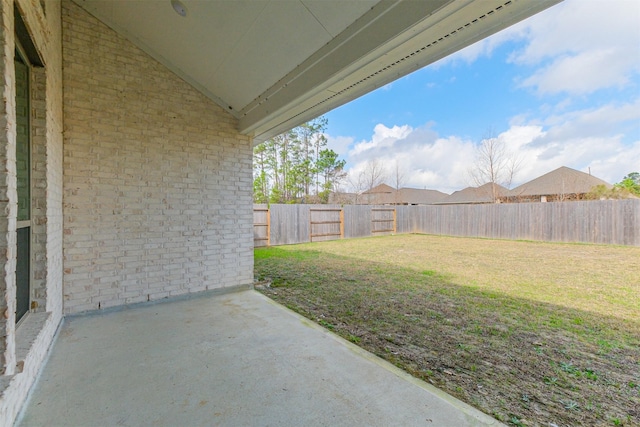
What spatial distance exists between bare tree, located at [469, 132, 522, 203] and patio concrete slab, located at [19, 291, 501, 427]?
1725 centimetres

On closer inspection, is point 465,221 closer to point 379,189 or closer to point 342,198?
point 342,198

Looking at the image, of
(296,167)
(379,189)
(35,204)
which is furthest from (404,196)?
(35,204)

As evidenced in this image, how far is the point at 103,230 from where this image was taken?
3209 mm

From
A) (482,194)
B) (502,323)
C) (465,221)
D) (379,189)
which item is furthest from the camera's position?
(379,189)

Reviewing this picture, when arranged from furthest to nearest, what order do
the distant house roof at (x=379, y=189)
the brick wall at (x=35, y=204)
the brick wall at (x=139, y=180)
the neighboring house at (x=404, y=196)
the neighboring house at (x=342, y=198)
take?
the neighboring house at (x=404, y=196)
the distant house roof at (x=379, y=189)
the neighboring house at (x=342, y=198)
the brick wall at (x=139, y=180)
the brick wall at (x=35, y=204)

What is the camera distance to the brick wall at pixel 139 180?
3.08m

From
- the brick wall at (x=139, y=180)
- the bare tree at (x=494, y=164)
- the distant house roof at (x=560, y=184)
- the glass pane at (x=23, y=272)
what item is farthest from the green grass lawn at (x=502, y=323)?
the distant house roof at (x=560, y=184)

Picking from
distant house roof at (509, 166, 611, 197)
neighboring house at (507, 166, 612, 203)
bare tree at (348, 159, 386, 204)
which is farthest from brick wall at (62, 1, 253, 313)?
distant house roof at (509, 166, 611, 197)

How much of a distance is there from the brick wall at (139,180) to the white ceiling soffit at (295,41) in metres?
0.35

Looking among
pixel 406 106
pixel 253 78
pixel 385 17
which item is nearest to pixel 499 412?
pixel 385 17

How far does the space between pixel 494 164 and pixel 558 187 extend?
4.48 m

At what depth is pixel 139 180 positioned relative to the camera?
135 inches

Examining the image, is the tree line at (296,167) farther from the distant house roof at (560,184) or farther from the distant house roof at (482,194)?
the distant house roof at (560,184)

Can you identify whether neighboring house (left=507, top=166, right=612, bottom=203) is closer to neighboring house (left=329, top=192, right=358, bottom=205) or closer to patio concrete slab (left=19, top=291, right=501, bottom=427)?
neighboring house (left=329, top=192, right=358, bottom=205)
